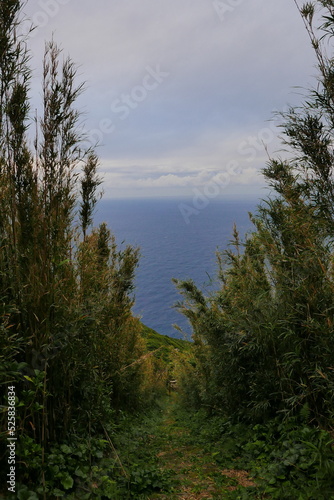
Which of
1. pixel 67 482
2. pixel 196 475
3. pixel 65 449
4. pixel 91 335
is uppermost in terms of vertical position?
pixel 91 335

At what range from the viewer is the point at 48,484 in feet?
8.66

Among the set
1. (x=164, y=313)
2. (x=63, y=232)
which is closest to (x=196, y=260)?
(x=164, y=313)

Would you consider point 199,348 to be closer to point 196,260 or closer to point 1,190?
point 1,190

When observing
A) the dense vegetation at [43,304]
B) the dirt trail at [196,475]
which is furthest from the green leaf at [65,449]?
the dirt trail at [196,475]

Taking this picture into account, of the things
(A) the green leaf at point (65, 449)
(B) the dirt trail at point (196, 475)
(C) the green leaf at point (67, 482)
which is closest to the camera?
(C) the green leaf at point (67, 482)

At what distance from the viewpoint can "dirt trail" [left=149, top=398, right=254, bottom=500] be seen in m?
3.49

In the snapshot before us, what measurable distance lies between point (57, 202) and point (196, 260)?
9909 cm

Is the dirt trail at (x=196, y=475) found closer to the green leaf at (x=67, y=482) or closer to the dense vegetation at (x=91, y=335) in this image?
the dense vegetation at (x=91, y=335)

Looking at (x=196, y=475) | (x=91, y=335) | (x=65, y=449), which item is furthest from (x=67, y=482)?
(x=196, y=475)

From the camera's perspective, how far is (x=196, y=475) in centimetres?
419

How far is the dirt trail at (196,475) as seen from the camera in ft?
11.5

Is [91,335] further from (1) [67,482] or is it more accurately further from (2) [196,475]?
(2) [196,475]

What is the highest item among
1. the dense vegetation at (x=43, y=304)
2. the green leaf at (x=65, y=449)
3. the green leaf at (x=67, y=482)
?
the dense vegetation at (x=43, y=304)

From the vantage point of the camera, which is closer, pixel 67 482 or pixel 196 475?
pixel 67 482
